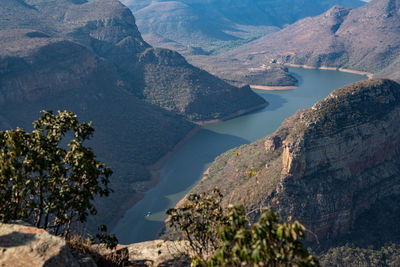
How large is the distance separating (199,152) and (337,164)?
1995 inches

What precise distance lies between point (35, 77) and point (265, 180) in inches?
2438

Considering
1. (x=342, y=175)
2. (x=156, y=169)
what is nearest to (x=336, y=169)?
(x=342, y=175)

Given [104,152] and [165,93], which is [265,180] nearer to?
[104,152]

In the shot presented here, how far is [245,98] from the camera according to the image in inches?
5546

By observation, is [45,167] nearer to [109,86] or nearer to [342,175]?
[342,175]

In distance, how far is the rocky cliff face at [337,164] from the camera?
164 ft

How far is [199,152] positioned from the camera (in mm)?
97875

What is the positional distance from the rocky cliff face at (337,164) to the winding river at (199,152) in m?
20.5

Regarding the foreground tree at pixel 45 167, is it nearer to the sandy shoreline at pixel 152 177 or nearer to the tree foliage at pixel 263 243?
the tree foliage at pixel 263 243

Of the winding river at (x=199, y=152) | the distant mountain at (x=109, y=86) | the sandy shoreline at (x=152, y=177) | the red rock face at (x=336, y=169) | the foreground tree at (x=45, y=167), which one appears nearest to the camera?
the foreground tree at (x=45, y=167)

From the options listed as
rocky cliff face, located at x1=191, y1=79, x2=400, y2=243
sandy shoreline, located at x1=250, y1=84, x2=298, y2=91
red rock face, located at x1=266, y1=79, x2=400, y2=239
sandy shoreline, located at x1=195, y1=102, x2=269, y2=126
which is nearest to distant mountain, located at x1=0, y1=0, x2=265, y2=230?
sandy shoreline, located at x1=195, y1=102, x2=269, y2=126

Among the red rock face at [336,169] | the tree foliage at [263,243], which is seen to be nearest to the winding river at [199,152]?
the red rock face at [336,169]

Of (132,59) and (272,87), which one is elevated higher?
(272,87)

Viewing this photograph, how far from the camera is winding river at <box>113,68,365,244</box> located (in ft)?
210
